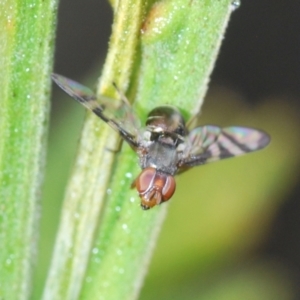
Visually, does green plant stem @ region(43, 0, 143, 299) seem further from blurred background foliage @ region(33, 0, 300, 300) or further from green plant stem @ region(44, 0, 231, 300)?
blurred background foliage @ region(33, 0, 300, 300)

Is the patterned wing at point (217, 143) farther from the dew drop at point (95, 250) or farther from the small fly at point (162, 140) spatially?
the dew drop at point (95, 250)

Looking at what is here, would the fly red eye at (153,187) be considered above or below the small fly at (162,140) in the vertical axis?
below

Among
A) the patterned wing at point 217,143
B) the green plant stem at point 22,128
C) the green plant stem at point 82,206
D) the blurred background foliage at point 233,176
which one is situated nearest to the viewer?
the green plant stem at point 22,128

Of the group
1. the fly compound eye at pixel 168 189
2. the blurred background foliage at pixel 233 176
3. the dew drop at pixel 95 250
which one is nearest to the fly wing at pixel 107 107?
the fly compound eye at pixel 168 189

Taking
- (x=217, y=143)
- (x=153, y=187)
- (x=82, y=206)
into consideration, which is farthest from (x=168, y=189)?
(x=217, y=143)

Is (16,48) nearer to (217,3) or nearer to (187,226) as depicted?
(217,3)

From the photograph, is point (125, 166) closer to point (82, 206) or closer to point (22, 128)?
point (82, 206)

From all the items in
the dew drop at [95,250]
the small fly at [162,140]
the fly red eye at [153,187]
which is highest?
the small fly at [162,140]

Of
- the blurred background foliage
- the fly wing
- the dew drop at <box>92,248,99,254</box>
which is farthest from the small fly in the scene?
the blurred background foliage

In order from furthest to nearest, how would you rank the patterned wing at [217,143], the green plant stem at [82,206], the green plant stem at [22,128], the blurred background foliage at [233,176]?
the blurred background foliage at [233,176], the patterned wing at [217,143], the green plant stem at [82,206], the green plant stem at [22,128]
